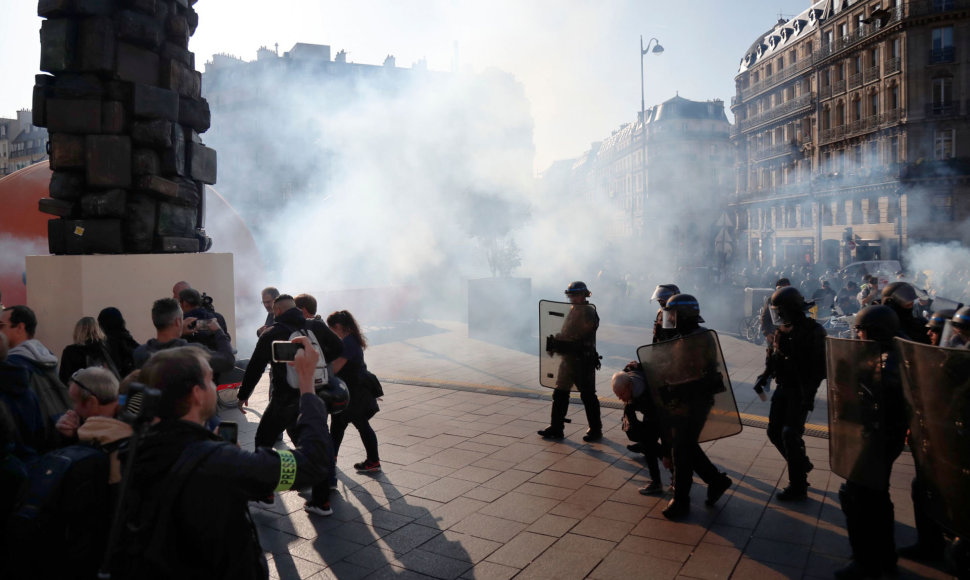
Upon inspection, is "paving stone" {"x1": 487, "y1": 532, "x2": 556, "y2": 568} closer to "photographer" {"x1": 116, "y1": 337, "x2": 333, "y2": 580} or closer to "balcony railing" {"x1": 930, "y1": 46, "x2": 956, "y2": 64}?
"photographer" {"x1": 116, "y1": 337, "x2": 333, "y2": 580}

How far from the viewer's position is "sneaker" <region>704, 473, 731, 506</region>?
180 inches

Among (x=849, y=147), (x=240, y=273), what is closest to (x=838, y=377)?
(x=240, y=273)

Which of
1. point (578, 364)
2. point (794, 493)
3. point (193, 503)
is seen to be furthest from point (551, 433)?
point (193, 503)

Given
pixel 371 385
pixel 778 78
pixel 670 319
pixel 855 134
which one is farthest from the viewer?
pixel 778 78

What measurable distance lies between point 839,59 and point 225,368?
45.1 metres

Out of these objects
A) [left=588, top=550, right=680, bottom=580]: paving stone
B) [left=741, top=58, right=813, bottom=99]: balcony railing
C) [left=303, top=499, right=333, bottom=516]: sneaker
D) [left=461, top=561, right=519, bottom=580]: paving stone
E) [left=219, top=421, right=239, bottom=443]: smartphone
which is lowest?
[left=461, top=561, right=519, bottom=580]: paving stone

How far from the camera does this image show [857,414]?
3459 millimetres

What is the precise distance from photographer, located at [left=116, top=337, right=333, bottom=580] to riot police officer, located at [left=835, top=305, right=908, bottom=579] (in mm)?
2838

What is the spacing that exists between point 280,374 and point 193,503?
9.65 ft

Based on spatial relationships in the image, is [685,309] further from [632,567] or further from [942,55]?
[942,55]

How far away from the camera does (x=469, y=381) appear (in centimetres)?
954

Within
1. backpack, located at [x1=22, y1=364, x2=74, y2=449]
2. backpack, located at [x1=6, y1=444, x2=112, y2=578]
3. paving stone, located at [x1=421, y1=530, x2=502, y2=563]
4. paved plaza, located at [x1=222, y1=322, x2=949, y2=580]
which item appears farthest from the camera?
paving stone, located at [x1=421, y1=530, x2=502, y2=563]

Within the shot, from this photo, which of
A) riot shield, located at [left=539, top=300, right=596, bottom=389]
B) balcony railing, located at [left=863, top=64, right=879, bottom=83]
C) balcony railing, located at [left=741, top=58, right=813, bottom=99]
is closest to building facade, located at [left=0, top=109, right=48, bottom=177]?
balcony railing, located at [left=741, top=58, right=813, bottom=99]

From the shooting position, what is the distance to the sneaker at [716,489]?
15.0ft
